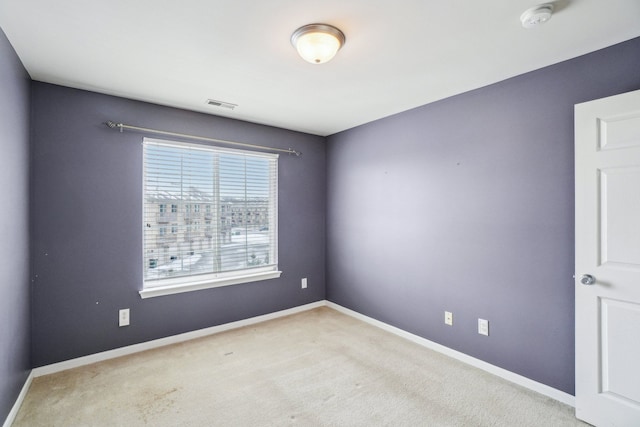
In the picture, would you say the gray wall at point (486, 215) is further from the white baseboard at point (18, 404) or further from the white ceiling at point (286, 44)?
the white baseboard at point (18, 404)

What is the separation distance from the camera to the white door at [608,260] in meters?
1.79

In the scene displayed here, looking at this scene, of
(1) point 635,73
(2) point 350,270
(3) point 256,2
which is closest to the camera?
(3) point 256,2

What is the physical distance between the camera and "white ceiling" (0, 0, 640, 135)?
162cm

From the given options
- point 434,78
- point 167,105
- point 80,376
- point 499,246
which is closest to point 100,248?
point 80,376

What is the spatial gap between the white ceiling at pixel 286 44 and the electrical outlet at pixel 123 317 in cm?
201

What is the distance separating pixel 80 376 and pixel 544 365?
3.62 m

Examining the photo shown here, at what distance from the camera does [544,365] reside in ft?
7.37

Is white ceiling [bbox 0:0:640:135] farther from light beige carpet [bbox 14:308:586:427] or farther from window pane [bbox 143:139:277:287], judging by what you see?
light beige carpet [bbox 14:308:586:427]

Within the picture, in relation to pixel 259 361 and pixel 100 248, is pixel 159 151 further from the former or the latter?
pixel 259 361

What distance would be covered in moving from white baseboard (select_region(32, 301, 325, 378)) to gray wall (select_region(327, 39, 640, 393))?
3.97ft

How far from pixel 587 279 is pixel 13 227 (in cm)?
377

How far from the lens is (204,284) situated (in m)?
3.28

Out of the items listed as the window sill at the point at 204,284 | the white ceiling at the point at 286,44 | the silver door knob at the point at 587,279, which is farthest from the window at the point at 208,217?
the silver door knob at the point at 587,279

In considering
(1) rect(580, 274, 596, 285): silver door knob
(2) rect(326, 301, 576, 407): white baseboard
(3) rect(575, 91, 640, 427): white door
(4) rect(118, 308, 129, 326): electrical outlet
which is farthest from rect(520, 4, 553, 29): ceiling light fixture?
(4) rect(118, 308, 129, 326): electrical outlet
